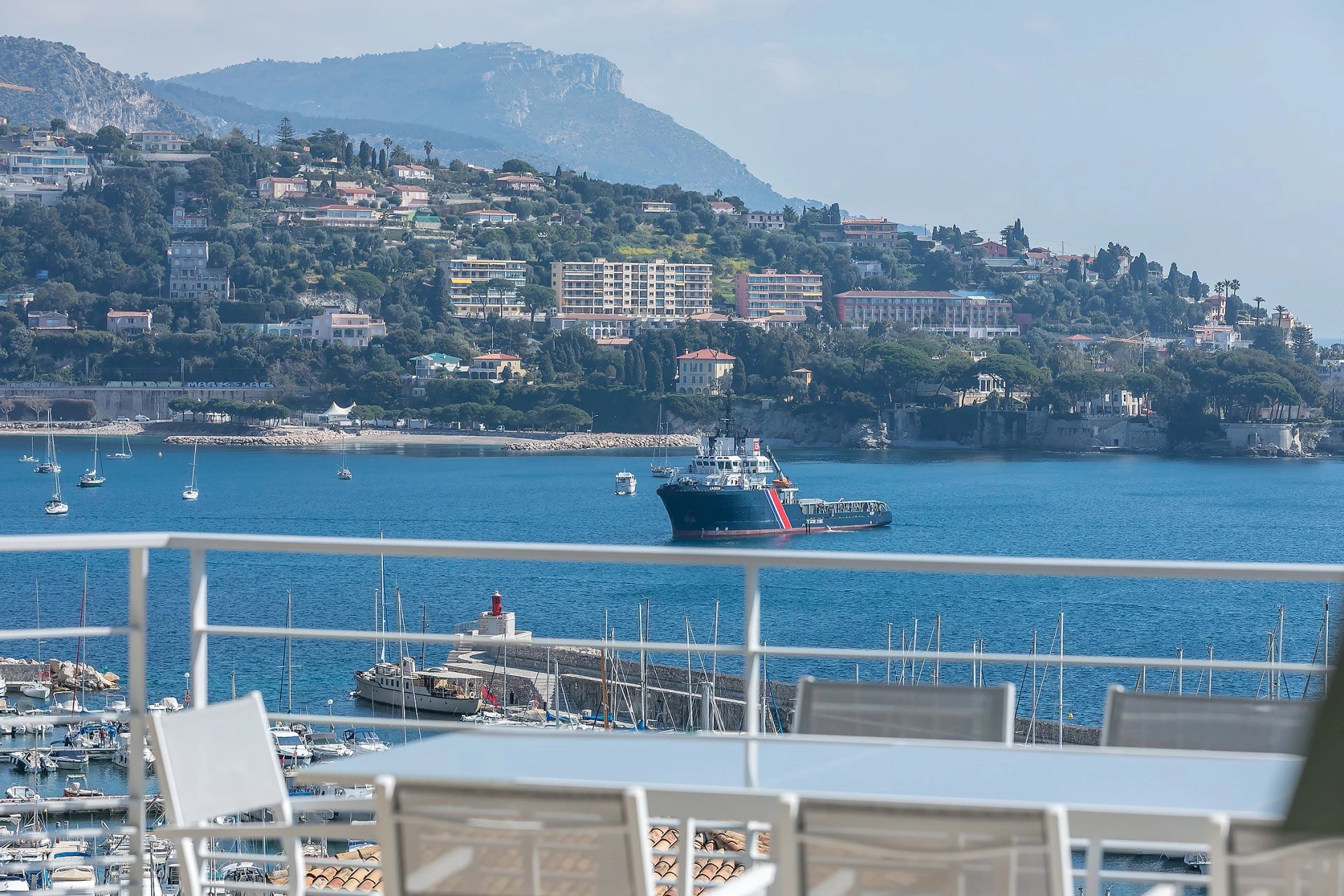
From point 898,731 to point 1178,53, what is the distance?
75 centimetres

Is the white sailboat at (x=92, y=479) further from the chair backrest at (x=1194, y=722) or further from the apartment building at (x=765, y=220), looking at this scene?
the chair backrest at (x=1194, y=722)

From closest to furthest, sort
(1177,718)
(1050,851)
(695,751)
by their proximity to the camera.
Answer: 1. (1050,851)
2. (695,751)
3. (1177,718)

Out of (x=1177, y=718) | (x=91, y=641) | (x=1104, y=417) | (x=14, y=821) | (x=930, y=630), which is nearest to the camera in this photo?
(x=1177, y=718)

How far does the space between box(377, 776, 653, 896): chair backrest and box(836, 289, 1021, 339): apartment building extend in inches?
3202

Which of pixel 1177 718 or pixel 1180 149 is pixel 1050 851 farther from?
pixel 1180 149

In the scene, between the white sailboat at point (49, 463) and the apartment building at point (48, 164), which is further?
the apartment building at point (48, 164)

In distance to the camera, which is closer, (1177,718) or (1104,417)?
→ (1177,718)

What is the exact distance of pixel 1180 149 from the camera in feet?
5.86

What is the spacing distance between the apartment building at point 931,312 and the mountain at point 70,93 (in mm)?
79857

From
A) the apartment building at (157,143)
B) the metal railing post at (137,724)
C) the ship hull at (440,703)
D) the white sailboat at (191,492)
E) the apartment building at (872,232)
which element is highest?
the apartment building at (157,143)

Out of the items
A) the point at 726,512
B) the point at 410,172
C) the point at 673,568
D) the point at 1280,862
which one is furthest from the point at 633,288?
the point at 1280,862

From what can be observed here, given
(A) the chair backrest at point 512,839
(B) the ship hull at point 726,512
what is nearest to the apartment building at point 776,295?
(B) the ship hull at point 726,512

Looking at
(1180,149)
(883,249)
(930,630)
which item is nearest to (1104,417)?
(883,249)

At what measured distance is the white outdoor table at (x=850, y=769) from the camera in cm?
119
